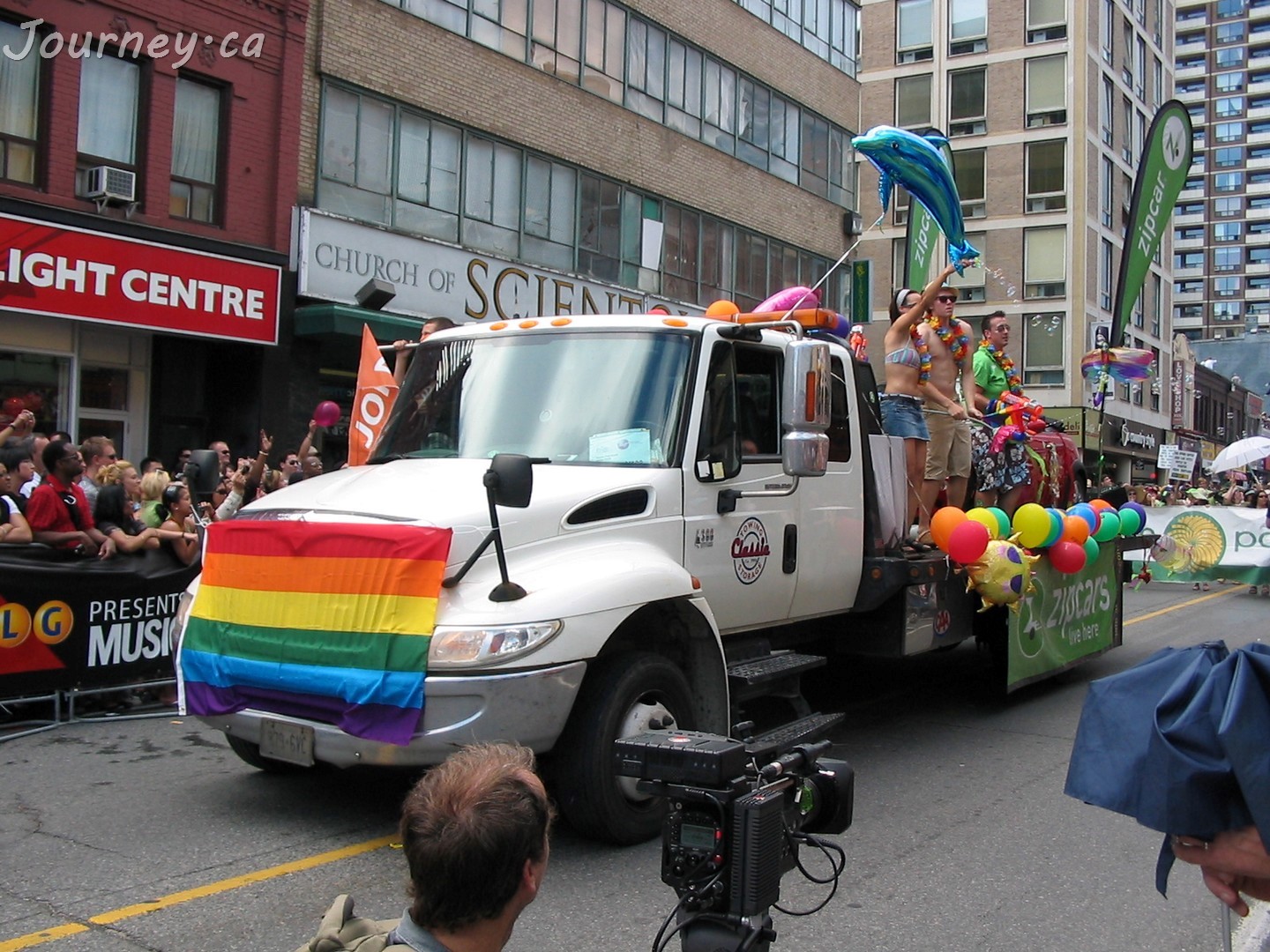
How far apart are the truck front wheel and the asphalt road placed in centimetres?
15

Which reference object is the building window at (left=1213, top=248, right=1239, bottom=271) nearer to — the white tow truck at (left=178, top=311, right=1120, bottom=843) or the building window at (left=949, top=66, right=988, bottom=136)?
the building window at (left=949, top=66, right=988, bottom=136)

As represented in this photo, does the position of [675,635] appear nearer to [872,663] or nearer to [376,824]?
[376,824]

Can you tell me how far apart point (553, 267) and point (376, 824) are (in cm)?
1637

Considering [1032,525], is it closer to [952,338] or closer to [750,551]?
[952,338]

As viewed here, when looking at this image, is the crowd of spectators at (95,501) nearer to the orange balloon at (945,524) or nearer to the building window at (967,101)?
the orange balloon at (945,524)

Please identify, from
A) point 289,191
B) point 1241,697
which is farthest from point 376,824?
point 289,191

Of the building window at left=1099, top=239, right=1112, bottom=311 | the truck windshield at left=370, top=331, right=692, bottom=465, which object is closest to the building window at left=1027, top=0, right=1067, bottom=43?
the building window at left=1099, top=239, right=1112, bottom=311

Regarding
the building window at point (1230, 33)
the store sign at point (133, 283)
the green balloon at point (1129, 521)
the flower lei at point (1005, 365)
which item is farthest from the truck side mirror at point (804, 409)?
the building window at point (1230, 33)

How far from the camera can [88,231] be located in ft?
46.1

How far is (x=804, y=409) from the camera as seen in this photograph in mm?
5703

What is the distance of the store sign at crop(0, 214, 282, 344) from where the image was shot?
13500 mm

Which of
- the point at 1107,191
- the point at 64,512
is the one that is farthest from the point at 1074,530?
the point at 1107,191

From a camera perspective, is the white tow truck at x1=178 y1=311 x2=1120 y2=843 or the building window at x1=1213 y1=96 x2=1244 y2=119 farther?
the building window at x1=1213 y1=96 x2=1244 y2=119

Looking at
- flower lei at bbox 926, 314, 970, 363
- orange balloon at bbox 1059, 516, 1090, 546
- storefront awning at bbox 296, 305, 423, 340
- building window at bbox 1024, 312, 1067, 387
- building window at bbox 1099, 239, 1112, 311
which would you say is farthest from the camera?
building window at bbox 1099, 239, 1112, 311
